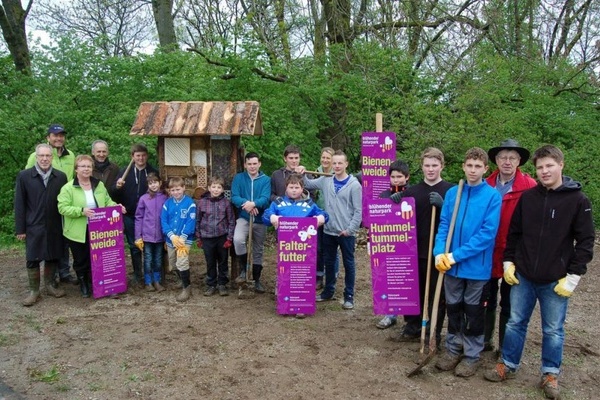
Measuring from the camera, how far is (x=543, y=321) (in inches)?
161

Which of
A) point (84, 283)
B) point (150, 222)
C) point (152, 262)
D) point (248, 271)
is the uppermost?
point (150, 222)

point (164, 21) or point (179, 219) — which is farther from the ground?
point (164, 21)

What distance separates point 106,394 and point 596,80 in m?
12.3

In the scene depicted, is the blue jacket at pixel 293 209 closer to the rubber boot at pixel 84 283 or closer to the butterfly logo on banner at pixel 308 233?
the butterfly logo on banner at pixel 308 233

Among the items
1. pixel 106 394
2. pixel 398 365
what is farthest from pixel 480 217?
pixel 106 394

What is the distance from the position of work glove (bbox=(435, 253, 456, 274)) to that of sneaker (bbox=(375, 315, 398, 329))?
52.0 inches

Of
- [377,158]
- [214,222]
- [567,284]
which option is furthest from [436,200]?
[214,222]

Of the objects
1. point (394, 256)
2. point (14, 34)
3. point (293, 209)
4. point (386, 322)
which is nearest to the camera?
point (394, 256)

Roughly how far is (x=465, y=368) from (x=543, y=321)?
0.74m

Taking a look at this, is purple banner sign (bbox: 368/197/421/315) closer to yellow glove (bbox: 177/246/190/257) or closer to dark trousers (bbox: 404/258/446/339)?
dark trousers (bbox: 404/258/446/339)

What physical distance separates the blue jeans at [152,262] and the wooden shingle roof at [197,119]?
140 cm

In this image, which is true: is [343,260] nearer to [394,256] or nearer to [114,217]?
[394,256]

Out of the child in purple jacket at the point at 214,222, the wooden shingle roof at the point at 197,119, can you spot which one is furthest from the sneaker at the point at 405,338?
the wooden shingle roof at the point at 197,119

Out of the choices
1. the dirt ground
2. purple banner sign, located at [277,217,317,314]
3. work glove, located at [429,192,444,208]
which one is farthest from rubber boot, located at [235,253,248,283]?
work glove, located at [429,192,444,208]
